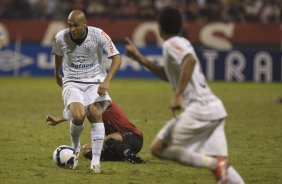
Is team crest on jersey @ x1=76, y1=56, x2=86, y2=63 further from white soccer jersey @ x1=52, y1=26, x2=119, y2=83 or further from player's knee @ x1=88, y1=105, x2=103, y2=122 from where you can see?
player's knee @ x1=88, y1=105, x2=103, y2=122

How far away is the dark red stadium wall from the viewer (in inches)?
1067

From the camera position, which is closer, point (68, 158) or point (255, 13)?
point (68, 158)

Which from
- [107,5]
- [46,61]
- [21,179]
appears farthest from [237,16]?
[21,179]

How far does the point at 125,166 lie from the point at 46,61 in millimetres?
17937

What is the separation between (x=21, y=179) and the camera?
8.66 meters

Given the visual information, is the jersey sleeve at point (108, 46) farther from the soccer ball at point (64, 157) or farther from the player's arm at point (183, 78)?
the player's arm at point (183, 78)

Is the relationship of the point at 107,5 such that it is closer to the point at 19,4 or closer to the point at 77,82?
the point at 19,4

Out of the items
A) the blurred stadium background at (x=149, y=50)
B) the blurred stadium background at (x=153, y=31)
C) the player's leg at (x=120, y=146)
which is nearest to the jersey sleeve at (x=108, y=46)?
the player's leg at (x=120, y=146)

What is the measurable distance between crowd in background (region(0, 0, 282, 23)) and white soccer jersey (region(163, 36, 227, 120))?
20507 millimetres

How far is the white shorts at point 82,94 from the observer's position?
9.51m

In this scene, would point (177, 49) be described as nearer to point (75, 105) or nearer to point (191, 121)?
point (191, 121)

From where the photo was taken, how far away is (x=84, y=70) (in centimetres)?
977

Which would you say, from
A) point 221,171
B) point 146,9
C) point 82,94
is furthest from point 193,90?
point 146,9

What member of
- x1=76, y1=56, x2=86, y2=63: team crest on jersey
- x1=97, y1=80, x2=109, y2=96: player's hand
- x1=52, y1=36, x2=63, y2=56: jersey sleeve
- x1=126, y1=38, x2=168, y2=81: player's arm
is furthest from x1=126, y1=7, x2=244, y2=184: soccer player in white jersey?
x1=52, y1=36, x2=63, y2=56: jersey sleeve
